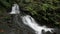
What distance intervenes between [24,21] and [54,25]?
2.20 meters

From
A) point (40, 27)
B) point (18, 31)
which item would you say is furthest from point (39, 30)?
point (18, 31)

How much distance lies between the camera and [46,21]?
1680 cm

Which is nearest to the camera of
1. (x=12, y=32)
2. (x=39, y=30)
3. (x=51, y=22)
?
(x=12, y=32)

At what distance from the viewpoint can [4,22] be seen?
16219 millimetres

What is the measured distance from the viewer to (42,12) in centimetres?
1725

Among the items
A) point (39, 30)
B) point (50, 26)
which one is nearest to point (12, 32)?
point (39, 30)

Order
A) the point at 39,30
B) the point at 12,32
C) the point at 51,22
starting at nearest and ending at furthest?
the point at 12,32, the point at 39,30, the point at 51,22

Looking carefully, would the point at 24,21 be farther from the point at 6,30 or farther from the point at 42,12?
the point at 6,30

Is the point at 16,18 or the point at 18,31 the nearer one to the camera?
the point at 18,31

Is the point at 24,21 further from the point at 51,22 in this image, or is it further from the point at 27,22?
the point at 51,22

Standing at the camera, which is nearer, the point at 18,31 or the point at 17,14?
the point at 18,31

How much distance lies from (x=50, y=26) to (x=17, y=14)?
9.00 ft

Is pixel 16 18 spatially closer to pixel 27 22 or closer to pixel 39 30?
pixel 27 22

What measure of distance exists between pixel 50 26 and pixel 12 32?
3.50 metres
